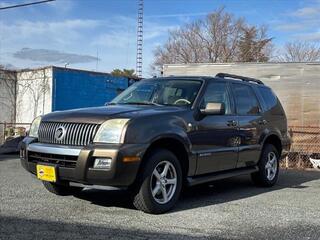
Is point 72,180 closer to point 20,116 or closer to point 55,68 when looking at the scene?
point 55,68

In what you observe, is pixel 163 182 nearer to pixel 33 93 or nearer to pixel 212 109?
pixel 212 109

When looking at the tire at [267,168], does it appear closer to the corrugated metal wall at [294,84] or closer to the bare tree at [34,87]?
the corrugated metal wall at [294,84]

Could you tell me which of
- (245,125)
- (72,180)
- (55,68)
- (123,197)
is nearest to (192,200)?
(123,197)

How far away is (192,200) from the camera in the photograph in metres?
7.99

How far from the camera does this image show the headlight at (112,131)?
6363mm

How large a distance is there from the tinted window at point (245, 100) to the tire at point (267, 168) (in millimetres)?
786

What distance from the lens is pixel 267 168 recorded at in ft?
31.4

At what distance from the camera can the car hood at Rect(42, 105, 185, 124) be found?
6.59 meters

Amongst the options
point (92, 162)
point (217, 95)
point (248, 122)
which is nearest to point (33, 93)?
point (248, 122)

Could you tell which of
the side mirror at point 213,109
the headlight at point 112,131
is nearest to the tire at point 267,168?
the side mirror at point 213,109

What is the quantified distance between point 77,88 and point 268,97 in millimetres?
A: 16877

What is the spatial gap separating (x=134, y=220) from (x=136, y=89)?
259cm

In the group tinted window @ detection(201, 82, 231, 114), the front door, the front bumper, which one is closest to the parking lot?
the front bumper

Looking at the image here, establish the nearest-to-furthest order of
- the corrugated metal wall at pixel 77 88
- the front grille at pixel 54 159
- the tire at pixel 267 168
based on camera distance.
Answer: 1. the front grille at pixel 54 159
2. the tire at pixel 267 168
3. the corrugated metal wall at pixel 77 88
